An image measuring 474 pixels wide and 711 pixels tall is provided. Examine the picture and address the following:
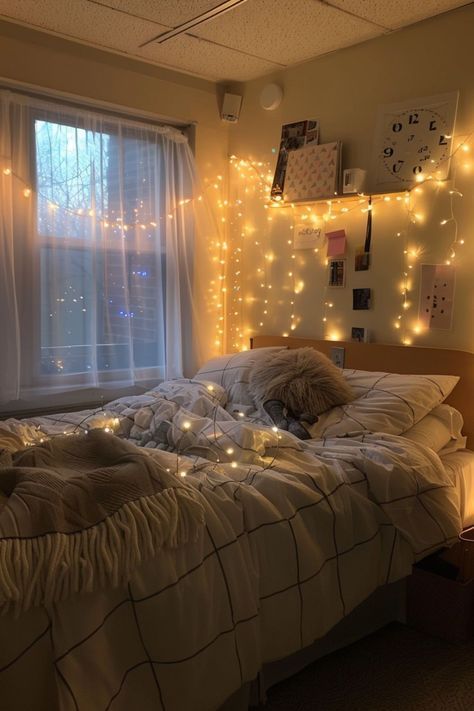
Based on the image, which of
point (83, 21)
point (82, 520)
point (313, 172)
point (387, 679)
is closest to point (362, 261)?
point (313, 172)

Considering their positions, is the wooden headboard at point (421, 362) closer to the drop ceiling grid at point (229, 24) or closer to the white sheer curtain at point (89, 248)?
the white sheer curtain at point (89, 248)

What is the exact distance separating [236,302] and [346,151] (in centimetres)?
106

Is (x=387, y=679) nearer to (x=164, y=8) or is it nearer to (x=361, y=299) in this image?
(x=361, y=299)

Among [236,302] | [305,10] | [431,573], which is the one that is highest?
[305,10]

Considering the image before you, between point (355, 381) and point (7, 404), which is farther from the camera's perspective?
point (7, 404)

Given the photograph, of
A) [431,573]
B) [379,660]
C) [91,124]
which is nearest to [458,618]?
[431,573]

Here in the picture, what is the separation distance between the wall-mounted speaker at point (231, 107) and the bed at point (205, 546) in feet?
5.95

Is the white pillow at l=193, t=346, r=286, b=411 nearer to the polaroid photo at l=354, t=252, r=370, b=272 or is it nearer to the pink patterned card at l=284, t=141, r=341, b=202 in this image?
the polaroid photo at l=354, t=252, r=370, b=272

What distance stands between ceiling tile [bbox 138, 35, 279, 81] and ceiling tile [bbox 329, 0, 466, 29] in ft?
2.25

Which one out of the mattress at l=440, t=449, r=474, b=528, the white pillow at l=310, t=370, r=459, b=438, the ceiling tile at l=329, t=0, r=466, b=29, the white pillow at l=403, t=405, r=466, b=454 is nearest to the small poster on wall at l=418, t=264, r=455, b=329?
the white pillow at l=310, t=370, r=459, b=438

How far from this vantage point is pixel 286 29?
8.80 feet

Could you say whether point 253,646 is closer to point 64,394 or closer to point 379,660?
point 379,660

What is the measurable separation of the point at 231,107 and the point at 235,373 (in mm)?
1588

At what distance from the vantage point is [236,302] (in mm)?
3537
